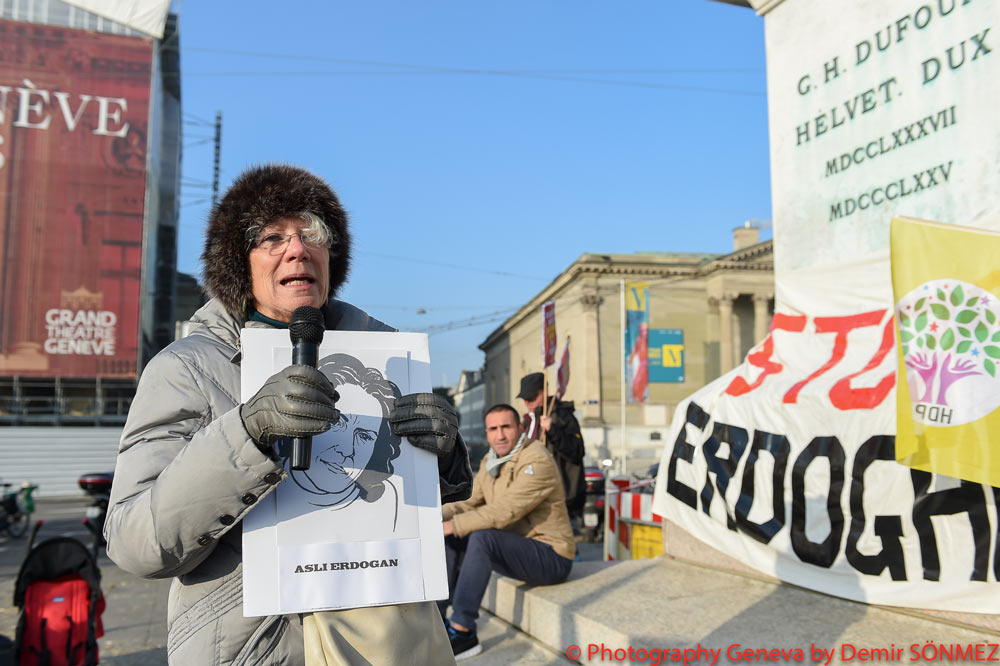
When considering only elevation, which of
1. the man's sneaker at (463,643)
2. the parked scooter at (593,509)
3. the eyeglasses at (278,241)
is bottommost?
the parked scooter at (593,509)

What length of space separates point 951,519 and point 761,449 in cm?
137

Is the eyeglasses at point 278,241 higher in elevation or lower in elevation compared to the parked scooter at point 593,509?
higher

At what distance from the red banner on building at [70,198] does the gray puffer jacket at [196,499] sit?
34538 millimetres

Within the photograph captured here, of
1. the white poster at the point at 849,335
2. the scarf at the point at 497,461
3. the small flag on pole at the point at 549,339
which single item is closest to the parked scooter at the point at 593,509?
the scarf at the point at 497,461

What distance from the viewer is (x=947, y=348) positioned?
3635 millimetres

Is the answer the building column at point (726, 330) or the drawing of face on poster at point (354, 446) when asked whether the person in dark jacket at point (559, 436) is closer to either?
the drawing of face on poster at point (354, 446)

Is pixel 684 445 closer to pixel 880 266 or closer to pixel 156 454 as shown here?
pixel 880 266

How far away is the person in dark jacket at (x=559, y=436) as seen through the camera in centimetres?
859

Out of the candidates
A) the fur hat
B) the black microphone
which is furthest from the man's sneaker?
the black microphone

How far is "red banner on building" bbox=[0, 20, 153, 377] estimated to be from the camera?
106ft

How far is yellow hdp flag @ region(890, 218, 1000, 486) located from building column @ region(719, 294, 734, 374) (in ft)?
164

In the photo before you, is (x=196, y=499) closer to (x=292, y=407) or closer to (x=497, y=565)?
(x=292, y=407)

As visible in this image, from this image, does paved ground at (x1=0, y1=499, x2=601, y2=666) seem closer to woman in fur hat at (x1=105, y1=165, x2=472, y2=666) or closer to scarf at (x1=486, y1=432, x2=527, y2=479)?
scarf at (x1=486, y1=432, x2=527, y2=479)

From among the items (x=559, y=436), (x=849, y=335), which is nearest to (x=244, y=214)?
Result: (x=849, y=335)
